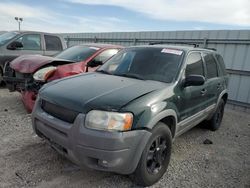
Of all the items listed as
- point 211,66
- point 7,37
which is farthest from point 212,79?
point 7,37

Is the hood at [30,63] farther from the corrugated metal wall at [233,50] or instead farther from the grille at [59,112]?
the corrugated metal wall at [233,50]

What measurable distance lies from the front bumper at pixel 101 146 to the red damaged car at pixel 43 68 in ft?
7.77

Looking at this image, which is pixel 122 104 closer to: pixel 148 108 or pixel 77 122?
pixel 148 108

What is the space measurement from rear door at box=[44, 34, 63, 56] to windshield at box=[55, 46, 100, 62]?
1.90m

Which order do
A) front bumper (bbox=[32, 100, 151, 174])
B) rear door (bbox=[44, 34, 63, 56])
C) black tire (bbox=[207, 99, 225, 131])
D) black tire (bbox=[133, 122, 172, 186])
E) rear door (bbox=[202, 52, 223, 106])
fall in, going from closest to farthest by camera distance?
1. front bumper (bbox=[32, 100, 151, 174])
2. black tire (bbox=[133, 122, 172, 186])
3. rear door (bbox=[202, 52, 223, 106])
4. black tire (bbox=[207, 99, 225, 131])
5. rear door (bbox=[44, 34, 63, 56])

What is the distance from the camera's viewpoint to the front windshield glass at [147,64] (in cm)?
341

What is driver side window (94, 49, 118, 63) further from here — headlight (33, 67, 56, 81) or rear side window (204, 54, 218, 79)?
rear side window (204, 54, 218, 79)

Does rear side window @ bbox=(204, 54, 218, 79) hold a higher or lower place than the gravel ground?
higher

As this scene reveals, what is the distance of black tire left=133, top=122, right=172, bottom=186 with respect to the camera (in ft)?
8.69

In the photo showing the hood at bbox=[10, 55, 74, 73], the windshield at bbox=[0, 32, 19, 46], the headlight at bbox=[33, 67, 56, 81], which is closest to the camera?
the headlight at bbox=[33, 67, 56, 81]

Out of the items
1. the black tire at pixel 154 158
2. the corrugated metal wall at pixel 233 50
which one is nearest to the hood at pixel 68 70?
the black tire at pixel 154 158

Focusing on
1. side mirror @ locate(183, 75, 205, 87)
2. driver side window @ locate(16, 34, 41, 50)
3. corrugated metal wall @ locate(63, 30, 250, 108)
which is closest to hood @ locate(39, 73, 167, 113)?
side mirror @ locate(183, 75, 205, 87)

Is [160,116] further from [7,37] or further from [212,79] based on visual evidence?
[7,37]

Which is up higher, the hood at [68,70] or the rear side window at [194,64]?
the rear side window at [194,64]
